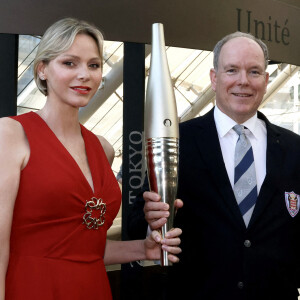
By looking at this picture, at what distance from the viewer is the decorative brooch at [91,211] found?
1.54m

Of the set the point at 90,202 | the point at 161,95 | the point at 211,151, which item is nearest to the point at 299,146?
the point at 211,151

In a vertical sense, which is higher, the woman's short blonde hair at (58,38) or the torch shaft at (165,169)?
the woman's short blonde hair at (58,38)

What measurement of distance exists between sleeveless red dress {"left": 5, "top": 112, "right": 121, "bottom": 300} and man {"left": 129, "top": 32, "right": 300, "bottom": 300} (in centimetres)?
33

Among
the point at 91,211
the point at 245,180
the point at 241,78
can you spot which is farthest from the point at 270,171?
the point at 91,211

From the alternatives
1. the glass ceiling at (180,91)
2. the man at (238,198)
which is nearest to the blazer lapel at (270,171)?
the man at (238,198)

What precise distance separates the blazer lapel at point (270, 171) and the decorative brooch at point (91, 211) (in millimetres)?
496

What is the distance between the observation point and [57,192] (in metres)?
1.45

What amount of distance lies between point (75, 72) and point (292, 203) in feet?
2.88

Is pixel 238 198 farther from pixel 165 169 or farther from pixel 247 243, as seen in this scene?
pixel 165 169

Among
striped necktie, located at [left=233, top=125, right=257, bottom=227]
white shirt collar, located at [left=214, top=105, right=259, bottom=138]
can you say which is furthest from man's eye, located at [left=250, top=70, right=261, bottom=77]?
striped necktie, located at [left=233, top=125, right=257, bottom=227]

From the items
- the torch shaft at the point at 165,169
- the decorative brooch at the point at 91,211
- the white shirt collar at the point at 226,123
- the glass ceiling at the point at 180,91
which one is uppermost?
the glass ceiling at the point at 180,91

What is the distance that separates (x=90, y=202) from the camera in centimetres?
155

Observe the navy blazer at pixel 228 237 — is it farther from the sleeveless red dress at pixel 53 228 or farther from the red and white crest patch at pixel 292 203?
the sleeveless red dress at pixel 53 228

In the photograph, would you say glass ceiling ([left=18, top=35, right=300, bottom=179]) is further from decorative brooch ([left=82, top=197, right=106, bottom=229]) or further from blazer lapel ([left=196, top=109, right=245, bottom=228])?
decorative brooch ([left=82, top=197, right=106, bottom=229])
